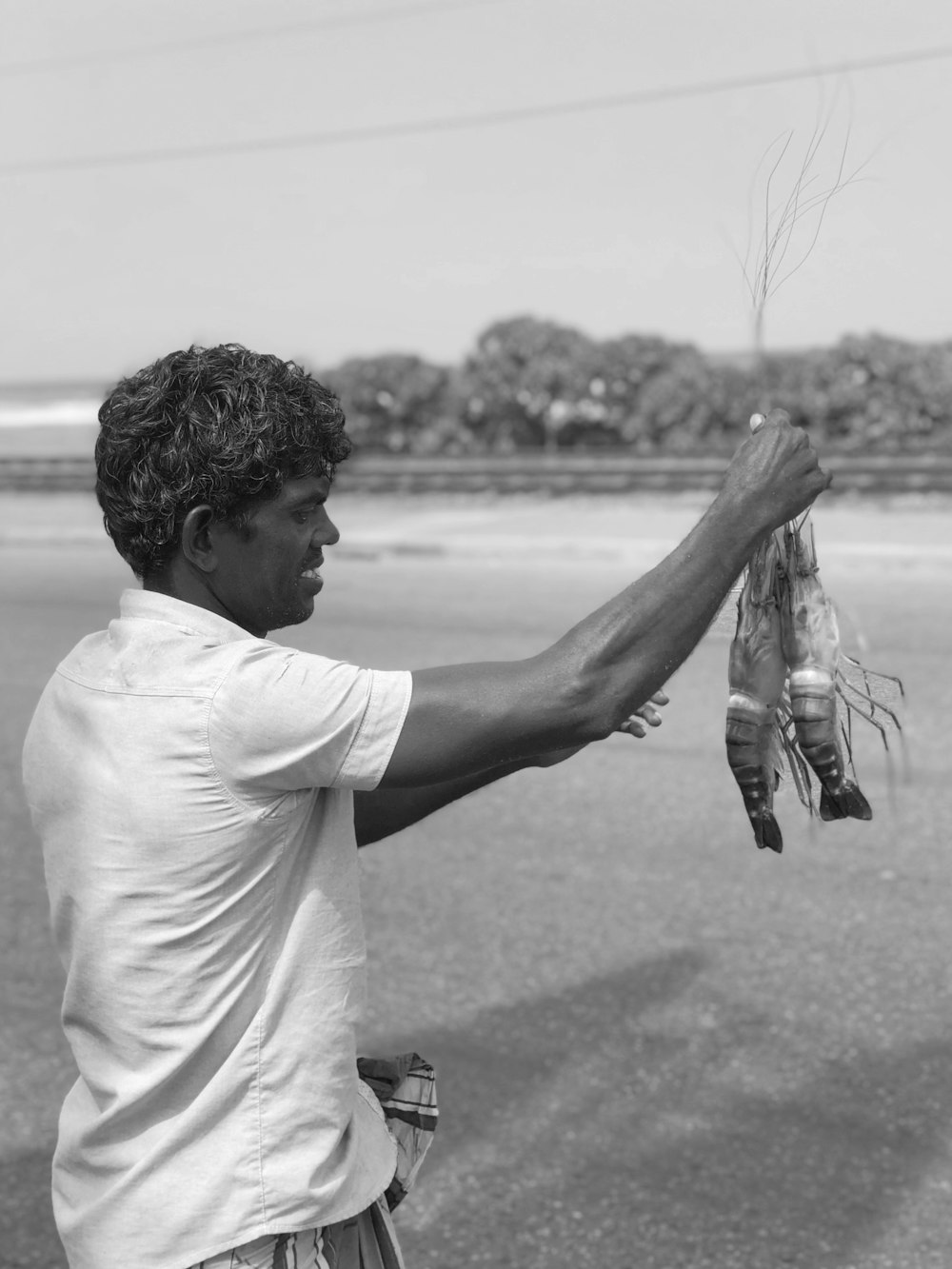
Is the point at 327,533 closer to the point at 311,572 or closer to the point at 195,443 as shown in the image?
the point at 311,572

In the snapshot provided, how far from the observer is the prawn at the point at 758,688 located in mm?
1858

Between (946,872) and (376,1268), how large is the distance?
3.76 m

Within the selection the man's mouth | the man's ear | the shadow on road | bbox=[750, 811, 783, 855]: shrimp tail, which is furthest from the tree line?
the man's ear

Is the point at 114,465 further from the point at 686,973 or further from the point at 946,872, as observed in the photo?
the point at 946,872

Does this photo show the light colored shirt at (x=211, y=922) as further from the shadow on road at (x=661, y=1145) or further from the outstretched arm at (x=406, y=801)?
the shadow on road at (x=661, y=1145)

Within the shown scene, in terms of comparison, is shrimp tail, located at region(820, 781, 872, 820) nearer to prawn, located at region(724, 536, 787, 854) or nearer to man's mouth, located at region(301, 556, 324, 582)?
prawn, located at region(724, 536, 787, 854)

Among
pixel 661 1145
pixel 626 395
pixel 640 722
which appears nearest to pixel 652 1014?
pixel 661 1145

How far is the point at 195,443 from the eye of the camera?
162 cm

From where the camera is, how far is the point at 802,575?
1.91 metres

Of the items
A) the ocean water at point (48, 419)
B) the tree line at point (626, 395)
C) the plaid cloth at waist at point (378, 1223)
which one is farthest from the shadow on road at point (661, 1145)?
the ocean water at point (48, 419)

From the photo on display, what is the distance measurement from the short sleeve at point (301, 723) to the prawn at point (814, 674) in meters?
0.52

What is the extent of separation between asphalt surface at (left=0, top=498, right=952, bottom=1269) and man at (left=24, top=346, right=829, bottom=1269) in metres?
0.62

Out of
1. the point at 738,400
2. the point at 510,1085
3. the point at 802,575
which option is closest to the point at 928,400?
the point at 738,400

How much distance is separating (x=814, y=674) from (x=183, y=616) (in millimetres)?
733
